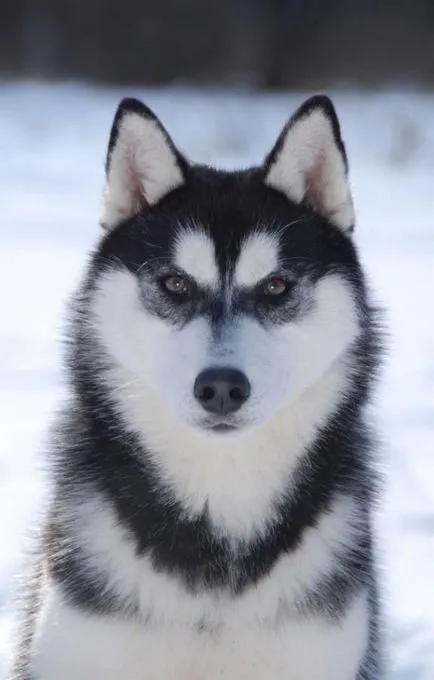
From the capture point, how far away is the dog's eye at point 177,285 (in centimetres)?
304

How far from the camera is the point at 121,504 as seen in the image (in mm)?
3098

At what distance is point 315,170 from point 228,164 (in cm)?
714

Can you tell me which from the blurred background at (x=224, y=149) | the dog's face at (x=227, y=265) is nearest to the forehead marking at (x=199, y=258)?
the dog's face at (x=227, y=265)

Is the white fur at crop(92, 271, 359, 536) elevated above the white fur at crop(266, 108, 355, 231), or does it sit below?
below

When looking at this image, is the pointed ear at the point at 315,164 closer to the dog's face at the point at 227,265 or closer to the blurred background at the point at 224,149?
the dog's face at the point at 227,265

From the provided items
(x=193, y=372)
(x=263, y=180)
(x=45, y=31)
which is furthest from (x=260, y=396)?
(x=45, y=31)

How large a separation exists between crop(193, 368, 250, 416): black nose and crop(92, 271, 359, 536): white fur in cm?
18

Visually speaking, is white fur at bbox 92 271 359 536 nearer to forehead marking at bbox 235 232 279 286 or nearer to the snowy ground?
forehead marking at bbox 235 232 279 286

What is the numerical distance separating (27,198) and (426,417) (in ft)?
16.9

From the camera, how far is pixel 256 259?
3064mm

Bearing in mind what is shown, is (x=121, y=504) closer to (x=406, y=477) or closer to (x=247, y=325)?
(x=247, y=325)

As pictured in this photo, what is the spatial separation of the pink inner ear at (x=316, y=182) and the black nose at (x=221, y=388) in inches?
24.4

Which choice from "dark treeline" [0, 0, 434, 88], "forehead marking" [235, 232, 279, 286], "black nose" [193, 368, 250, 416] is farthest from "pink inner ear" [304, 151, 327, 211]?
"dark treeline" [0, 0, 434, 88]

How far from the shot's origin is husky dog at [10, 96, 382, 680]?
2922mm
